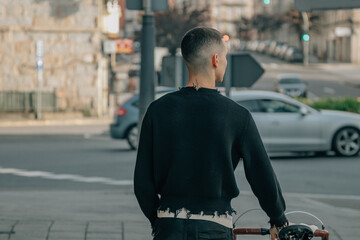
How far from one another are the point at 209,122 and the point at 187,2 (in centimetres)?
6373

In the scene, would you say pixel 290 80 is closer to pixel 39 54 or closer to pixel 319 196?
pixel 39 54

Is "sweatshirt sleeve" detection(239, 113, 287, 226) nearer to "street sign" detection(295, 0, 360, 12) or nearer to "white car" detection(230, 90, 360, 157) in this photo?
"street sign" detection(295, 0, 360, 12)

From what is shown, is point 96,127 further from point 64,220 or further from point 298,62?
point 298,62

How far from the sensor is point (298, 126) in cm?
1788

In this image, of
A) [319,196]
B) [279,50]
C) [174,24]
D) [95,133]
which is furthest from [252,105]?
[279,50]

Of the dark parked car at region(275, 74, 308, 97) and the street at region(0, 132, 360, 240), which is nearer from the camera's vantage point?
the street at region(0, 132, 360, 240)

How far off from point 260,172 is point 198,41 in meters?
0.61

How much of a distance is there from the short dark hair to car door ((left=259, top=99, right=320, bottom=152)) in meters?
14.1

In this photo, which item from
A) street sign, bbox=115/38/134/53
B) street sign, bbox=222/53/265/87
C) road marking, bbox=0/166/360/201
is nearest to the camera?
road marking, bbox=0/166/360/201

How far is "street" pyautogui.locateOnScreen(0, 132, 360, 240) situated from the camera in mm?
8984

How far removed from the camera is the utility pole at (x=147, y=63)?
1013 cm

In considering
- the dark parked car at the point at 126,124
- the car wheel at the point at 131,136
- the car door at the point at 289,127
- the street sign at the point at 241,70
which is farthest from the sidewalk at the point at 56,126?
the street sign at the point at 241,70

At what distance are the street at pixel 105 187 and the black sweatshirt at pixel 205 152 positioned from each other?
4086mm

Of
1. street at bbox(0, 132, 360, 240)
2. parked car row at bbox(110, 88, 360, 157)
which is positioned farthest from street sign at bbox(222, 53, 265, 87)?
parked car row at bbox(110, 88, 360, 157)
